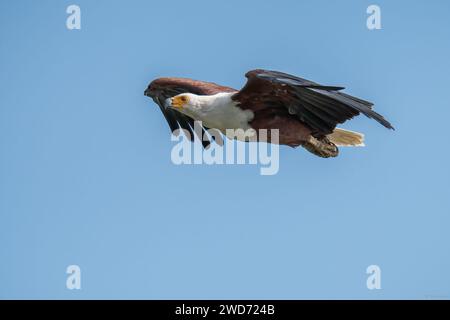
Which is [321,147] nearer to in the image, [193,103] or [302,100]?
[302,100]

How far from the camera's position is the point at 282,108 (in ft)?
33.8

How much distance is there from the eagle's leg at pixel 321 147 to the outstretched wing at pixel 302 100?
28 cm

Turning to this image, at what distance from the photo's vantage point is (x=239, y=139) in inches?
415

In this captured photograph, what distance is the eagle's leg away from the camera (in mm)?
10773

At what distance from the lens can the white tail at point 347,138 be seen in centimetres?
1141

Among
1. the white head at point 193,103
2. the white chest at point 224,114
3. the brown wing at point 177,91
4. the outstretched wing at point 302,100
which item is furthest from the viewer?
the brown wing at point 177,91

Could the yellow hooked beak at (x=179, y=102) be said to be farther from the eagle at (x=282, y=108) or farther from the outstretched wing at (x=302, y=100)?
the outstretched wing at (x=302, y=100)

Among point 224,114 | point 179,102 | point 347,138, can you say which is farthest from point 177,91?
point 347,138

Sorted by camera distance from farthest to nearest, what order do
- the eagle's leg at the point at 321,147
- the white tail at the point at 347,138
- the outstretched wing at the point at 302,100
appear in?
the white tail at the point at 347,138, the eagle's leg at the point at 321,147, the outstretched wing at the point at 302,100

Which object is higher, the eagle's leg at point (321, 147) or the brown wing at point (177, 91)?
the brown wing at point (177, 91)

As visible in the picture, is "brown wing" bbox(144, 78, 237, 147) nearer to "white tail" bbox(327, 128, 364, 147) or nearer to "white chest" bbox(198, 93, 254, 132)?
"white chest" bbox(198, 93, 254, 132)

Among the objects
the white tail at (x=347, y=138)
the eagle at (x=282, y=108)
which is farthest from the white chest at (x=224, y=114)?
the white tail at (x=347, y=138)
